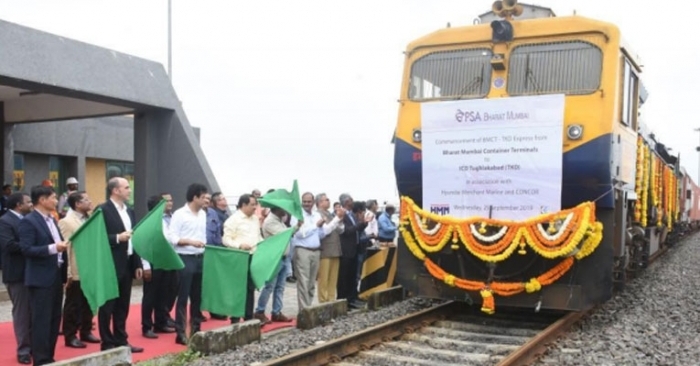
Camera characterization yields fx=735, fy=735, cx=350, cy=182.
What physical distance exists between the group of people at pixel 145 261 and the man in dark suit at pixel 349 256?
15 mm

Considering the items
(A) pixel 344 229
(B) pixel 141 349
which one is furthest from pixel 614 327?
(B) pixel 141 349

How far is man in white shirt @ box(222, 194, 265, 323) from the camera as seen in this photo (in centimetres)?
896

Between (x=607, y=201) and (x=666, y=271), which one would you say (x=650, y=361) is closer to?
(x=607, y=201)

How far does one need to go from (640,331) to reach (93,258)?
19.8 ft

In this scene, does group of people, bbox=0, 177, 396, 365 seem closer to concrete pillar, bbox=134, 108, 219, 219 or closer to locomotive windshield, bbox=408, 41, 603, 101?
locomotive windshield, bbox=408, 41, 603, 101

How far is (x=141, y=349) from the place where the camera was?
778 centimetres

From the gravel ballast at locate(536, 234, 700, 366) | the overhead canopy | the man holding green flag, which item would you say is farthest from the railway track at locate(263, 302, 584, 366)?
the overhead canopy

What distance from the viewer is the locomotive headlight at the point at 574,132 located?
8215 millimetres

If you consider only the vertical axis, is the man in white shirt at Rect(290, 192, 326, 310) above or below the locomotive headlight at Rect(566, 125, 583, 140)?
below

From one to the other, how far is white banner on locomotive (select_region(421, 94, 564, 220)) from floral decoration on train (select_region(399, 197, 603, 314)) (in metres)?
0.15

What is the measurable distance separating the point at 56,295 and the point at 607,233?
19.1 feet

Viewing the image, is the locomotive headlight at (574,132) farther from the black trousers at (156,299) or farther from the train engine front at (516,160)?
the black trousers at (156,299)

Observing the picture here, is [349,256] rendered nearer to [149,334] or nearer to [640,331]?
[149,334]

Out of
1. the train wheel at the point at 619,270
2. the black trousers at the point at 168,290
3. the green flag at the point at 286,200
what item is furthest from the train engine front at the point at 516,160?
the black trousers at the point at 168,290
